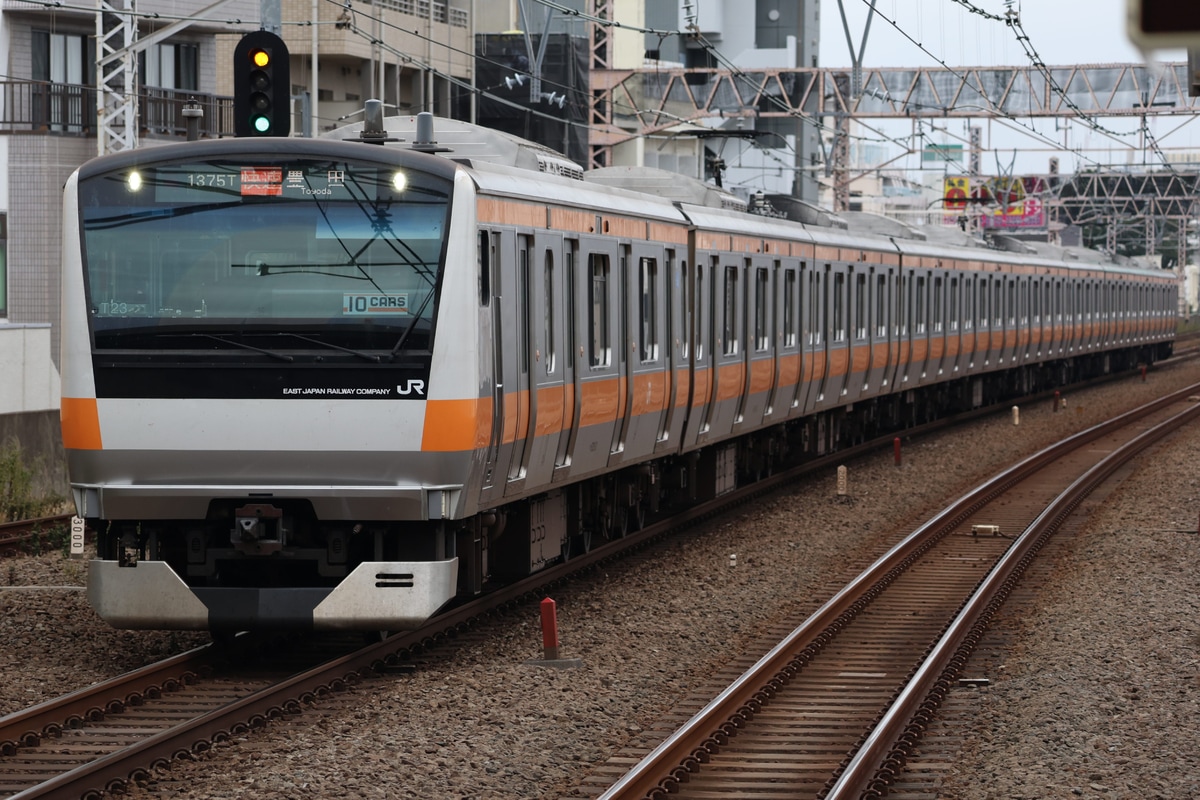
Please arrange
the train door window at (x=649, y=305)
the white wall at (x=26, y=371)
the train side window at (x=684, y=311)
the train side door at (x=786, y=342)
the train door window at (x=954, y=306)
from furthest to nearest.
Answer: the train door window at (x=954, y=306) → the white wall at (x=26, y=371) → the train side door at (x=786, y=342) → the train side window at (x=684, y=311) → the train door window at (x=649, y=305)

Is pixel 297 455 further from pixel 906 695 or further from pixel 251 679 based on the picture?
pixel 906 695

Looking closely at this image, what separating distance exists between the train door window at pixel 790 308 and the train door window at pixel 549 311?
8.35m

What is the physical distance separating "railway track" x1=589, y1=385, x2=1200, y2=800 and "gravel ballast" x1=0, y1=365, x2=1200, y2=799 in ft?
1.03

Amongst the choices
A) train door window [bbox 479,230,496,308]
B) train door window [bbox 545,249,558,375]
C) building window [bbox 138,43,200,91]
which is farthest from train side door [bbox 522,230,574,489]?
building window [bbox 138,43,200,91]

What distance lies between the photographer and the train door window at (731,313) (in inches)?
673

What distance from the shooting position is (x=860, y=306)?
2456 cm

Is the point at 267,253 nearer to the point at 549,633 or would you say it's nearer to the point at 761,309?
the point at 549,633

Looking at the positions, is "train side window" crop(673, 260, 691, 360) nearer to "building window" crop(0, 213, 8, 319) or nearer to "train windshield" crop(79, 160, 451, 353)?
"train windshield" crop(79, 160, 451, 353)

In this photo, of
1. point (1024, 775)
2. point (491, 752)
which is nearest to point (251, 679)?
point (491, 752)

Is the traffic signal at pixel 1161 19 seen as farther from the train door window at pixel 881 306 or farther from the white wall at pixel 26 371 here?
the train door window at pixel 881 306

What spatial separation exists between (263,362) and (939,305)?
863 inches

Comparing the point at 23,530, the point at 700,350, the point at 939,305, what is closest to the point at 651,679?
the point at 700,350

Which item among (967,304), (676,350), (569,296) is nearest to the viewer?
(569,296)

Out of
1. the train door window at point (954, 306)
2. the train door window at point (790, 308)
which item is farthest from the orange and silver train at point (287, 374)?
the train door window at point (954, 306)
